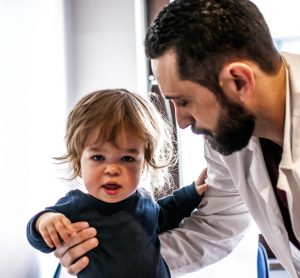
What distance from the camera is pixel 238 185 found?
997 millimetres

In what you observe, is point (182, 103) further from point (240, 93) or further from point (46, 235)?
point (46, 235)

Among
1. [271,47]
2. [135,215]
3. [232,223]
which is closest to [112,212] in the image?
[135,215]

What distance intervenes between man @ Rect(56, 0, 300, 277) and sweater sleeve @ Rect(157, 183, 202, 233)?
0.14 metres

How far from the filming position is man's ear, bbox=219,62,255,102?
76 centimetres

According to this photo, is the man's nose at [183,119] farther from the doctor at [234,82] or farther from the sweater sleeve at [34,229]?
the sweater sleeve at [34,229]

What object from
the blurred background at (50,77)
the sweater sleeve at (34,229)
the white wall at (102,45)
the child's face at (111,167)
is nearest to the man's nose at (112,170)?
the child's face at (111,167)

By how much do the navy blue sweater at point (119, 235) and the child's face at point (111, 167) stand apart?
4 cm

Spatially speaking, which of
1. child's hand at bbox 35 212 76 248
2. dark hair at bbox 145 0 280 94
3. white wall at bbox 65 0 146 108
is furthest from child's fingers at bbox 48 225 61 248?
white wall at bbox 65 0 146 108

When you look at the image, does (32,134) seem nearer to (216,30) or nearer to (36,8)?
(36,8)

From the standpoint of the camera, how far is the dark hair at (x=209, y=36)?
745mm

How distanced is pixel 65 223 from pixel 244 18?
1.82ft

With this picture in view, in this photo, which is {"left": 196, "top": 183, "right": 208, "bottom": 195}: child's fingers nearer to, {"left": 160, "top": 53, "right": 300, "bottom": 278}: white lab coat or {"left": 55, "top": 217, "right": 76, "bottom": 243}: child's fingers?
{"left": 160, "top": 53, "right": 300, "bottom": 278}: white lab coat

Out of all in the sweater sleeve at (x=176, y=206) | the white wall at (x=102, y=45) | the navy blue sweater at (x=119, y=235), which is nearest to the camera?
the navy blue sweater at (x=119, y=235)

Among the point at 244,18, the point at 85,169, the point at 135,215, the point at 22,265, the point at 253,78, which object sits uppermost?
the point at 244,18
